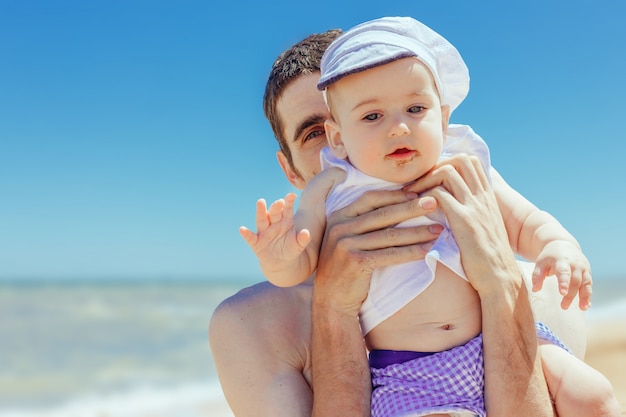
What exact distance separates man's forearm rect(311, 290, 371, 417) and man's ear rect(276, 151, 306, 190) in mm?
1414

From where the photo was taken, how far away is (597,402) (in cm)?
236

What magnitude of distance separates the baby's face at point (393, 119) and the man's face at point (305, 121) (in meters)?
1.08

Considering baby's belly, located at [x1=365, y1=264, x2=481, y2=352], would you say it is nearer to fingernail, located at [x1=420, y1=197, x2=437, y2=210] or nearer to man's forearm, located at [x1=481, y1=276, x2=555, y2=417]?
man's forearm, located at [x1=481, y1=276, x2=555, y2=417]

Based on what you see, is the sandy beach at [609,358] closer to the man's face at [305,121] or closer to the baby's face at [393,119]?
the man's face at [305,121]

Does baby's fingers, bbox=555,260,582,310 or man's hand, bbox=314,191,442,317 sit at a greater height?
man's hand, bbox=314,191,442,317

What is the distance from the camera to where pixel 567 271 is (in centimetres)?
238

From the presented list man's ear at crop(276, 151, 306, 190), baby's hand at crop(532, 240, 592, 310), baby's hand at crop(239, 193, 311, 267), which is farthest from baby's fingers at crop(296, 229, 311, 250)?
man's ear at crop(276, 151, 306, 190)

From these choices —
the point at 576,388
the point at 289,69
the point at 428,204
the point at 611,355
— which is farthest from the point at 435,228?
the point at 611,355

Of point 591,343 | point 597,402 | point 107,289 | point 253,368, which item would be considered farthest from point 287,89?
point 107,289

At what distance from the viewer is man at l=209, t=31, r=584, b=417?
243 cm

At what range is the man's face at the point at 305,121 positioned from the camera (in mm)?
3699

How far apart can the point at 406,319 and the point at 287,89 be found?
5.90 feet

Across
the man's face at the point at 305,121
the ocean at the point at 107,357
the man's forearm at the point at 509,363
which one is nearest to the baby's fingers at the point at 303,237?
the man's forearm at the point at 509,363

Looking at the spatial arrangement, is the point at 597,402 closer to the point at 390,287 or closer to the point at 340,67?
the point at 390,287
